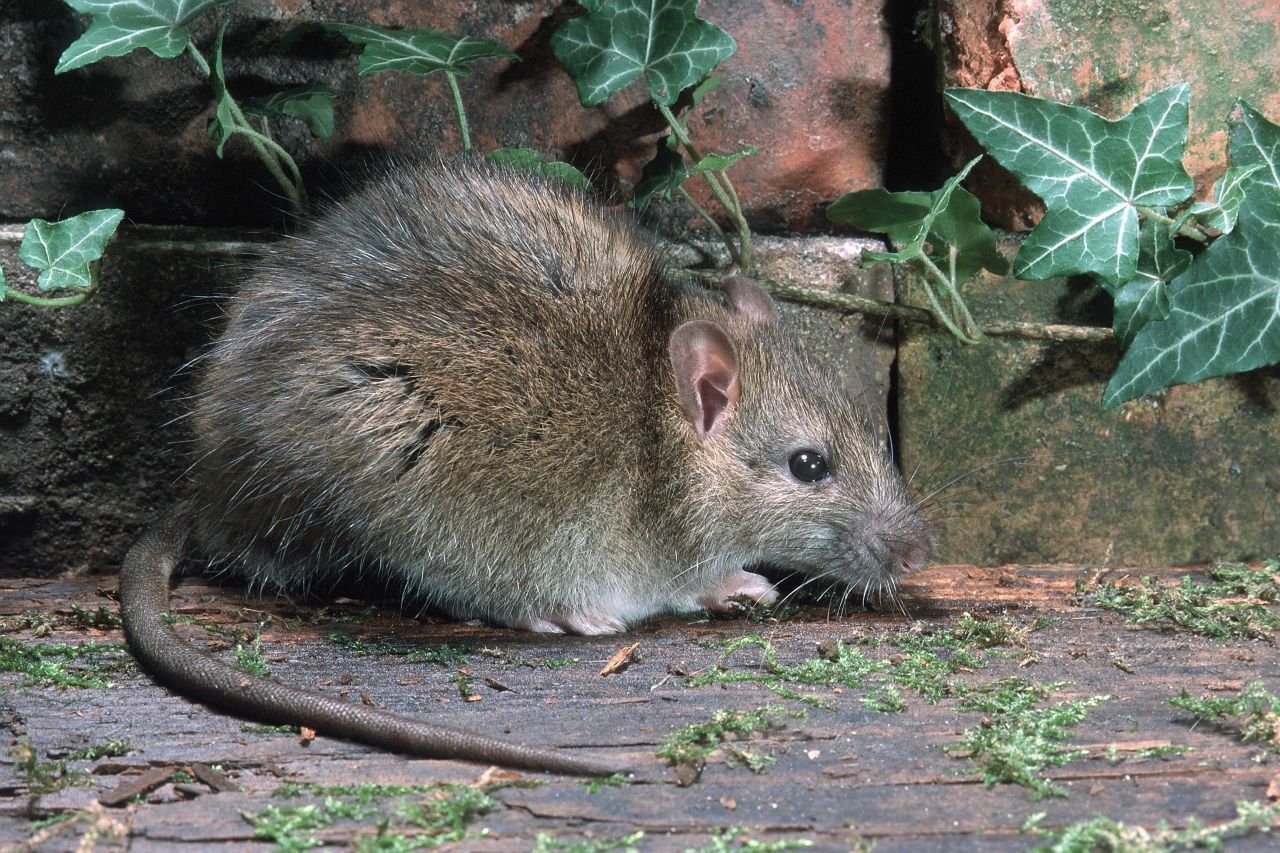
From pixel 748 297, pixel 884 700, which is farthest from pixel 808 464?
pixel 884 700

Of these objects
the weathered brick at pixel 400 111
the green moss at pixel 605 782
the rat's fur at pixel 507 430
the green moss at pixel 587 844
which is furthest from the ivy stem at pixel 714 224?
the green moss at pixel 587 844

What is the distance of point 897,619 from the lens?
3.37m

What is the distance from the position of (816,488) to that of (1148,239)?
1.23 metres

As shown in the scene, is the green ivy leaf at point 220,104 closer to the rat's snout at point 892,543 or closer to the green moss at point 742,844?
the rat's snout at point 892,543

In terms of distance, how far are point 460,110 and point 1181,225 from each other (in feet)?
7.31

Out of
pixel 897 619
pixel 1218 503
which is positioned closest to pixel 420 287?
pixel 897 619

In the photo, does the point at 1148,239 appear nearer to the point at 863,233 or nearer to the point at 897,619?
the point at 863,233

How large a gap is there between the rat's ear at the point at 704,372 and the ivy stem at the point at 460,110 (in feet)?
3.16

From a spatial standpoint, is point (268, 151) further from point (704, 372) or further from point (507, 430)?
point (704, 372)

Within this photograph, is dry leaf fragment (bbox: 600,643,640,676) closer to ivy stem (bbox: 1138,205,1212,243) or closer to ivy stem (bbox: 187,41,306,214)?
ivy stem (bbox: 187,41,306,214)

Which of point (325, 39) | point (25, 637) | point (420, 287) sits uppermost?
point (325, 39)

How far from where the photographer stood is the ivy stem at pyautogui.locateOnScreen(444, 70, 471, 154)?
3523 mm

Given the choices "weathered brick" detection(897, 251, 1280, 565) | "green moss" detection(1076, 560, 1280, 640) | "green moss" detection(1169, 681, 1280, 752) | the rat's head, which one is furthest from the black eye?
"green moss" detection(1169, 681, 1280, 752)

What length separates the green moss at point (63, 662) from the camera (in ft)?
8.97
